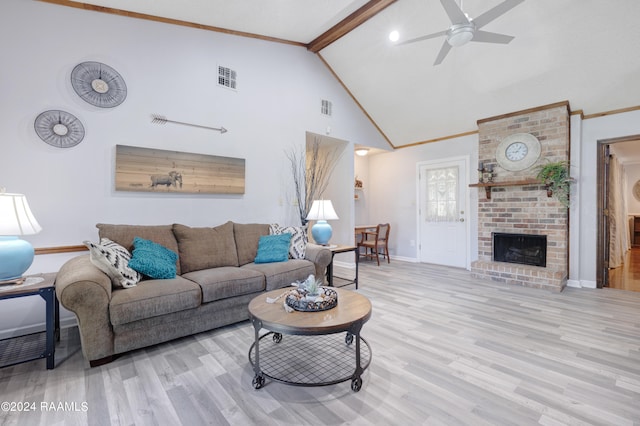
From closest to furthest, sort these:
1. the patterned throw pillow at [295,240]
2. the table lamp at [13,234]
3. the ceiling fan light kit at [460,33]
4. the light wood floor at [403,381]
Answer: the light wood floor at [403,381]
the table lamp at [13,234]
the ceiling fan light kit at [460,33]
the patterned throw pillow at [295,240]

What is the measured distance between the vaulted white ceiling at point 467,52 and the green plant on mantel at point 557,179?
906 mm

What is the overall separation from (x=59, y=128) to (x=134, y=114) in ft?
2.16

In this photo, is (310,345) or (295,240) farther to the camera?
(295,240)

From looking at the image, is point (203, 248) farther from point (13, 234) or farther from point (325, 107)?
point (325, 107)

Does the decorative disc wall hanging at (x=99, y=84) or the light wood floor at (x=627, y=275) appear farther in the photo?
the light wood floor at (x=627, y=275)

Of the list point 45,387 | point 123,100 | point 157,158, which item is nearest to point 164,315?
point 45,387

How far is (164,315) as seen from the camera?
2320 mm

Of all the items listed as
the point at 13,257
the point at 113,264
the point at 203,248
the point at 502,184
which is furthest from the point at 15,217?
the point at 502,184

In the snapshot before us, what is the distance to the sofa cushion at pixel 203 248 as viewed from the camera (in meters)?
3.01

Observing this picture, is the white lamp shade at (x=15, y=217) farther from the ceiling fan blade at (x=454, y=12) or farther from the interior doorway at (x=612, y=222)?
the interior doorway at (x=612, y=222)

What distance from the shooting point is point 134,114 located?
10.2 feet

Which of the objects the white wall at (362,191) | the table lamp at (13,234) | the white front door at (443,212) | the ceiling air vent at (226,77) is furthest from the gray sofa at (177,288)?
the white wall at (362,191)

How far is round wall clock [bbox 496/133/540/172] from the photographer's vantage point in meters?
4.30

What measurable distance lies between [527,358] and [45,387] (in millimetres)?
3284
